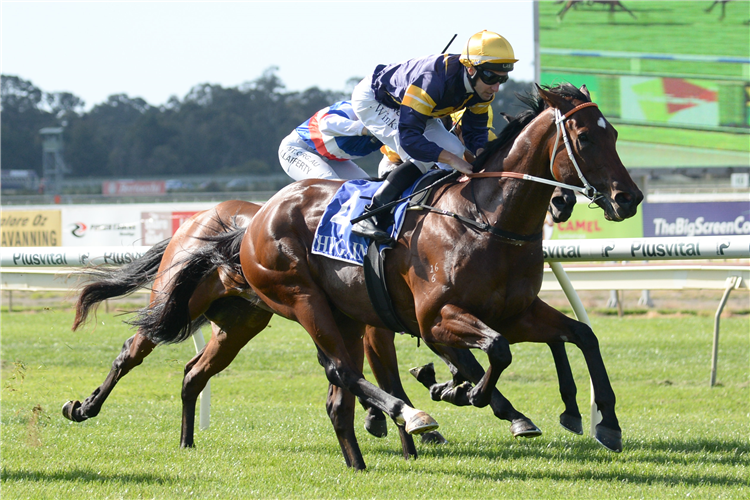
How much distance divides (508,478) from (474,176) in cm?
148

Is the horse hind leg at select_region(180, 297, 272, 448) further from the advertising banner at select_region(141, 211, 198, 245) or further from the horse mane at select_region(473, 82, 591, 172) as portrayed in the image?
the advertising banner at select_region(141, 211, 198, 245)

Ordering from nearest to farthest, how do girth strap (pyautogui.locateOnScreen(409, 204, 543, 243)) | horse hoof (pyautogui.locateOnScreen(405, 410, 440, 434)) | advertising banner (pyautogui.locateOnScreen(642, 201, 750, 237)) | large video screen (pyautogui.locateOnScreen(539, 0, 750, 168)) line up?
horse hoof (pyautogui.locateOnScreen(405, 410, 440, 434))
girth strap (pyautogui.locateOnScreen(409, 204, 543, 243))
advertising banner (pyautogui.locateOnScreen(642, 201, 750, 237))
large video screen (pyautogui.locateOnScreen(539, 0, 750, 168))

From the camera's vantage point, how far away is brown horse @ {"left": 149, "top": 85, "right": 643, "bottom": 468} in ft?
12.1

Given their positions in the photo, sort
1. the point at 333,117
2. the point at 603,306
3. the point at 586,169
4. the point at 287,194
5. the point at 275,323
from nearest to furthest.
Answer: the point at 586,169
the point at 287,194
the point at 333,117
the point at 275,323
the point at 603,306

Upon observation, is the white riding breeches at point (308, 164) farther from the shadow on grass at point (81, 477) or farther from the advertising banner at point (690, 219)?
the advertising banner at point (690, 219)

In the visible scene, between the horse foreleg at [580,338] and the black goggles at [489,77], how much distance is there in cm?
108

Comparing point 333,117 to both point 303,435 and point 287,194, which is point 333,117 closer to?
point 287,194

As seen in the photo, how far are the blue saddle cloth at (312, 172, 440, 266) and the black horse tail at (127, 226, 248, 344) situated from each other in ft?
2.67

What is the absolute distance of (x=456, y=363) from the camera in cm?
404

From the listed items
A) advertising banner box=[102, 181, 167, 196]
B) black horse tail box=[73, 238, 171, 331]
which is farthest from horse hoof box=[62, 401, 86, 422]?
advertising banner box=[102, 181, 167, 196]

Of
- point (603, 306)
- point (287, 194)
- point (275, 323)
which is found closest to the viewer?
point (287, 194)

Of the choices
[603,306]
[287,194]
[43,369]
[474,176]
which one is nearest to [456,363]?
[474,176]

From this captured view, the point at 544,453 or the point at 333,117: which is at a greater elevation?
the point at 333,117

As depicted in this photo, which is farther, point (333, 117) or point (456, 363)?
point (333, 117)
